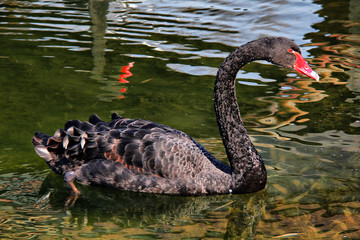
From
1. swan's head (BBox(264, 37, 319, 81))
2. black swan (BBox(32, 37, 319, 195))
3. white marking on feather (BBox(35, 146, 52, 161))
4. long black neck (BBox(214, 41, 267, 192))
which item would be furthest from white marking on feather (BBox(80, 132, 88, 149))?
swan's head (BBox(264, 37, 319, 81))

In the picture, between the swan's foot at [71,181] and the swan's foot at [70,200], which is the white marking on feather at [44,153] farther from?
the swan's foot at [70,200]

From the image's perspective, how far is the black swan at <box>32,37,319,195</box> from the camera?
5406 mm

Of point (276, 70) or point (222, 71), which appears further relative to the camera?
point (276, 70)

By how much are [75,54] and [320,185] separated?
18.7 feet

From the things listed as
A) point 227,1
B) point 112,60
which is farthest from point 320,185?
point 227,1

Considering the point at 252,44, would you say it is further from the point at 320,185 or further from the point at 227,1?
the point at 227,1

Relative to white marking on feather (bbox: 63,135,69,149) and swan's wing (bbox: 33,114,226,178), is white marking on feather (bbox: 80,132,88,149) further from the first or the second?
white marking on feather (bbox: 63,135,69,149)

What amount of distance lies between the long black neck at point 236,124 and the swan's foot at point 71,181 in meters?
1.50

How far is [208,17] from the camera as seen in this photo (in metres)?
12.7

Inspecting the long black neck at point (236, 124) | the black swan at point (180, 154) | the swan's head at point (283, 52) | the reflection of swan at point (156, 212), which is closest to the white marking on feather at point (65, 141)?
the black swan at point (180, 154)

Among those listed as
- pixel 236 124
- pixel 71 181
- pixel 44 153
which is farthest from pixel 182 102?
pixel 71 181

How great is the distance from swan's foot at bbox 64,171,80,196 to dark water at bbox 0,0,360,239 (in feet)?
0.29

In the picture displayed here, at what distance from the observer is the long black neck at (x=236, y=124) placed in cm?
542

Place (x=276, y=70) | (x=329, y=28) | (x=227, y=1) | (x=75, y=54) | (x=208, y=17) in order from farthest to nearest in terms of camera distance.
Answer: (x=227, y=1), (x=208, y=17), (x=329, y=28), (x=75, y=54), (x=276, y=70)
